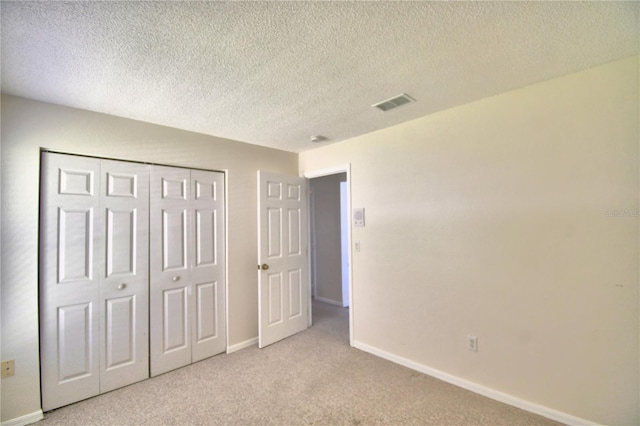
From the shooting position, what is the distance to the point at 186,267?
277cm

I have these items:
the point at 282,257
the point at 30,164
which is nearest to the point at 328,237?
the point at 282,257

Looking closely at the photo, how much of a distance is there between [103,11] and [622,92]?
2.91 metres

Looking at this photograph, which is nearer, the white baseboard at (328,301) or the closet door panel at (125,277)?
the closet door panel at (125,277)

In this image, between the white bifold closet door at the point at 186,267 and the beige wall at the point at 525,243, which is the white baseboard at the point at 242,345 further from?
the beige wall at the point at 525,243

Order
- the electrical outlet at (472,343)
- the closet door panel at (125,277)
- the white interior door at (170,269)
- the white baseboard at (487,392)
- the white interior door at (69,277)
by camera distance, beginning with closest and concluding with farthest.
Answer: the white baseboard at (487,392)
the white interior door at (69,277)
the electrical outlet at (472,343)
the closet door panel at (125,277)
the white interior door at (170,269)

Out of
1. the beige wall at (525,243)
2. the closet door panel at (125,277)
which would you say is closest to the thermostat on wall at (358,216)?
the beige wall at (525,243)

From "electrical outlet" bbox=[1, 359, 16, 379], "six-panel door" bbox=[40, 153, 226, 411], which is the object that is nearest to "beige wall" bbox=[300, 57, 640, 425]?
"six-panel door" bbox=[40, 153, 226, 411]

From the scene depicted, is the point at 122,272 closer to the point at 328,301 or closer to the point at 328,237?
the point at 328,237

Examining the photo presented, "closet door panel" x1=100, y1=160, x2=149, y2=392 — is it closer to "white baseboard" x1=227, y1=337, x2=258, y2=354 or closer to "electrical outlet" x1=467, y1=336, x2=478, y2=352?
"white baseboard" x1=227, y1=337, x2=258, y2=354

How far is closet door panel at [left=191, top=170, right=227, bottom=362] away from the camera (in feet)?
9.29

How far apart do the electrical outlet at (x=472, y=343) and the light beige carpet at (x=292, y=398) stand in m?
0.34

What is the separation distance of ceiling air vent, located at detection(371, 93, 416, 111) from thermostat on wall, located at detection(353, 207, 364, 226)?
113cm

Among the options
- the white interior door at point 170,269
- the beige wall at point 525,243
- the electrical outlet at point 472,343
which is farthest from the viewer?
the white interior door at point 170,269

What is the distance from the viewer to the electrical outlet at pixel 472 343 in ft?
7.27
